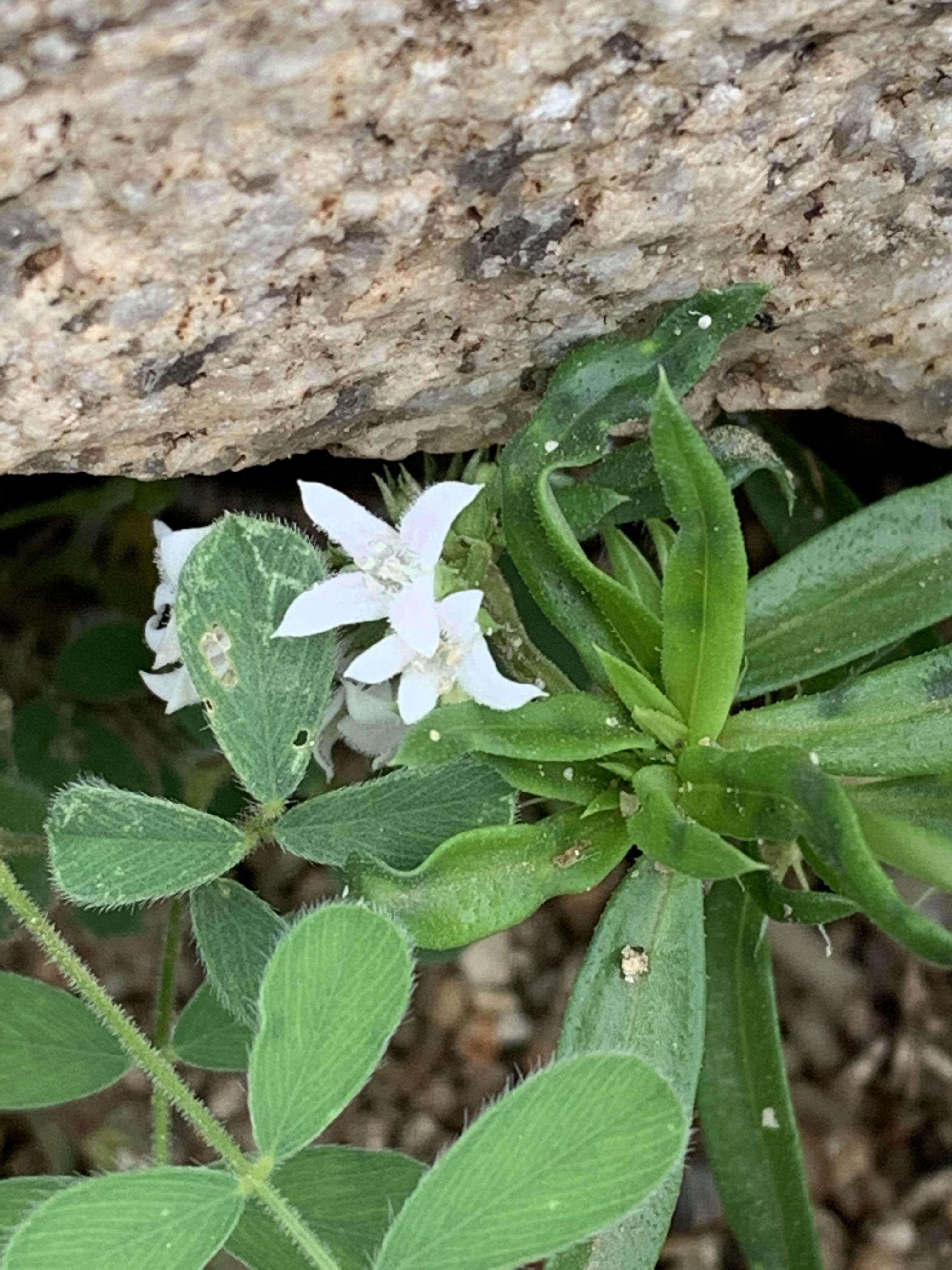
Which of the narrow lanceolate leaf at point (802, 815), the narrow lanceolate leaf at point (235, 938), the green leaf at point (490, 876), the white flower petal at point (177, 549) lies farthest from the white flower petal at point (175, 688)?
the narrow lanceolate leaf at point (802, 815)

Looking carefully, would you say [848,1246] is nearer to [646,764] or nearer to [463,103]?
[646,764]

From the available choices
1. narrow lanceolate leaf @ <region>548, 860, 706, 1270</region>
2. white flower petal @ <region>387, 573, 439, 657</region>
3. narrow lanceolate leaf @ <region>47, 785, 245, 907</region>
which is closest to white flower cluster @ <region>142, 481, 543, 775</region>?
white flower petal @ <region>387, 573, 439, 657</region>

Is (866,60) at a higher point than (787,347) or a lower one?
higher

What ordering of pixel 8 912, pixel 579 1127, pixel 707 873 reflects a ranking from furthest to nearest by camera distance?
pixel 8 912
pixel 707 873
pixel 579 1127

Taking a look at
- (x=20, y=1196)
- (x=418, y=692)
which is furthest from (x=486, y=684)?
(x=20, y=1196)

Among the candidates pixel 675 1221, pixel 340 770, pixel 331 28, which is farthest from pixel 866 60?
pixel 675 1221

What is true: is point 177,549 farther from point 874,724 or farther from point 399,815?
point 874,724
